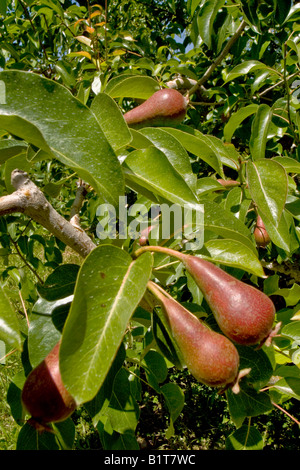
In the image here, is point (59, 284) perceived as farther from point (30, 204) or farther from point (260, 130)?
point (260, 130)

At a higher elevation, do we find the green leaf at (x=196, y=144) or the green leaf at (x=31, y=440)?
the green leaf at (x=196, y=144)

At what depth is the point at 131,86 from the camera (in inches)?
33.3

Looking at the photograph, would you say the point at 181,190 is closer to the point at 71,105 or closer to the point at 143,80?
the point at 71,105

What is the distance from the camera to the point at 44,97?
48cm

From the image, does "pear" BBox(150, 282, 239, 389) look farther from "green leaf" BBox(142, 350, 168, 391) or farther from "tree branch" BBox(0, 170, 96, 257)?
"green leaf" BBox(142, 350, 168, 391)

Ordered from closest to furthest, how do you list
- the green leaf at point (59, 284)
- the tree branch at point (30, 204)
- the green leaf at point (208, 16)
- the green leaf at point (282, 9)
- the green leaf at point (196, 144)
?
the tree branch at point (30, 204)
the green leaf at point (59, 284)
the green leaf at point (196, 144)
the green leaf at point (282, 9)
the green leaf at point (208, 16)

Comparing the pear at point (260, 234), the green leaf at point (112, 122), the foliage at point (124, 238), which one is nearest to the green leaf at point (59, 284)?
the foliage at point (124, 238)

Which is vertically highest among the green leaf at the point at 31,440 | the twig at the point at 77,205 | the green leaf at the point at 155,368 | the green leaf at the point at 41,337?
the green leaf at the point at 41,337

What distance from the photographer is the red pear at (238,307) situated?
0.53 meters

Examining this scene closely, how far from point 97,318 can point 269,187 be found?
52 cm

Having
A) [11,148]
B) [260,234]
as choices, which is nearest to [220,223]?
[11,148]

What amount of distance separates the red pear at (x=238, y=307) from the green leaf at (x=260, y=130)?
0.67 m

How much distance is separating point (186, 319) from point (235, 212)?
1.96 ft

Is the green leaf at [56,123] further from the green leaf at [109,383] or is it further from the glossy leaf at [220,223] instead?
the green leaf at [109,383]
